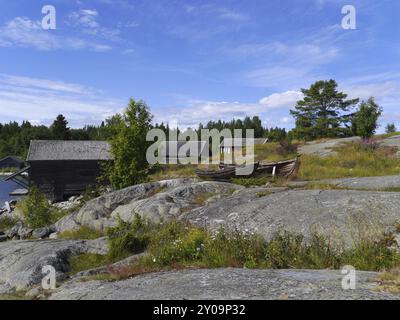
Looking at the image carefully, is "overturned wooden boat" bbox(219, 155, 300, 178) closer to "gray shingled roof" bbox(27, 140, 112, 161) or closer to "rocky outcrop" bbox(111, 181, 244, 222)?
"rocky outcrop" bbox(111, 181, 244, 222)

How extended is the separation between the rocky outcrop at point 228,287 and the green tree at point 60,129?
3205 inches

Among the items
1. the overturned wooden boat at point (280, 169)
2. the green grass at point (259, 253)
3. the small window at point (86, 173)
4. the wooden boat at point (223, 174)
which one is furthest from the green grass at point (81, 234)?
the small window at point (86, 173)

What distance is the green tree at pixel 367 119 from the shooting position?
146 feet

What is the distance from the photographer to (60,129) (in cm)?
8394

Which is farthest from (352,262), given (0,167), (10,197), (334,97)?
(0,167)

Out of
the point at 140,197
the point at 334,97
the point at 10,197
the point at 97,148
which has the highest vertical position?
the point at 334,97

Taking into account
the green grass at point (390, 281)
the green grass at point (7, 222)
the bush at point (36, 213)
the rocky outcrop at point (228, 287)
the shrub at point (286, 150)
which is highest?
the shrub at point (286, 150)

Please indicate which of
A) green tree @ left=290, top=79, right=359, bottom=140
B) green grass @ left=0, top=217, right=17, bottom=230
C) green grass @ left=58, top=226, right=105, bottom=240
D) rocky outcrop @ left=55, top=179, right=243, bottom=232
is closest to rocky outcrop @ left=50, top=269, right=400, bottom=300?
rocky outcrop @ left=55, top=179, right=243, bottom=232

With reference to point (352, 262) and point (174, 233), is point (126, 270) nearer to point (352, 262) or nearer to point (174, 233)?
point (174, 233)

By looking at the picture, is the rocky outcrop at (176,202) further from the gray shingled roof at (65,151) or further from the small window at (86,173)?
the small window at (86,173)

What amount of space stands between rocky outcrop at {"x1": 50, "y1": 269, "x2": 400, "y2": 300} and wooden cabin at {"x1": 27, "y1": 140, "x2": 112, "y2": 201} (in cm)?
3888
